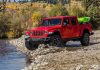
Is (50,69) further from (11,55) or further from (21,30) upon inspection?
(21,30)

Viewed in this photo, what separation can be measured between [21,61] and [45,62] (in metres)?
3.59

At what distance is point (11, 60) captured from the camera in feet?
75.4

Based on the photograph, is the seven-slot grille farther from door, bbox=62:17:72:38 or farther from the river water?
door, bbox=62:17:72:38

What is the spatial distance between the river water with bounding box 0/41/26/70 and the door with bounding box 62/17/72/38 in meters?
2.96

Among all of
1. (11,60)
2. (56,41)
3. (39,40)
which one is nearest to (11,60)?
(11,60)

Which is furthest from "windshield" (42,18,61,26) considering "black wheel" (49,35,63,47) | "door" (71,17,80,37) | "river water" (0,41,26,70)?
"river water" (0,41,26,70)

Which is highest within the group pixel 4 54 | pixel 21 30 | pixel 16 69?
pixel 16 69

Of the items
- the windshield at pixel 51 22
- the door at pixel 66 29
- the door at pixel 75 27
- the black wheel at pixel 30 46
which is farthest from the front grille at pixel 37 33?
the door at pixel 75 27

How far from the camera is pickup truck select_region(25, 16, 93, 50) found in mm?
25312

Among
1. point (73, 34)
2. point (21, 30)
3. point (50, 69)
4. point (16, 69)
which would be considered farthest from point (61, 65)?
point (21, 30)

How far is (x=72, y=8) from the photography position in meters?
45.8

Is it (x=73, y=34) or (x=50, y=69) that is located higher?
(x=50, y=69)

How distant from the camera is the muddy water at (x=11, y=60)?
65.8 feet

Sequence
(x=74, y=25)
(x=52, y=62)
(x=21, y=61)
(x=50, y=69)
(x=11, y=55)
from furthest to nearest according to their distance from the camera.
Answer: (x=74, y=25) → (x=11, y=55) → (x=21, y=61) → (x=52, y=62) → (x=50, y=69)
